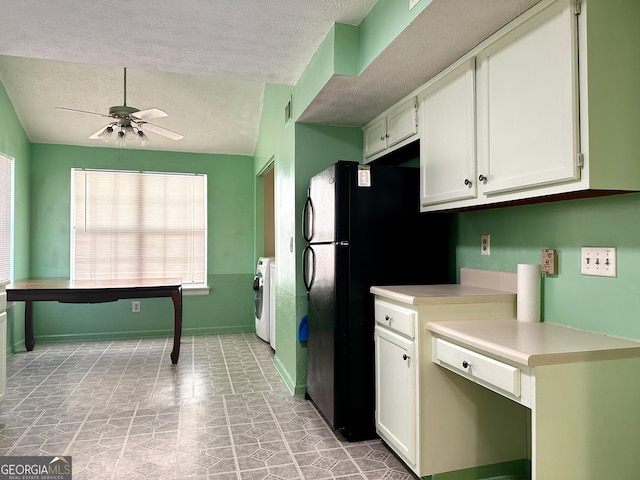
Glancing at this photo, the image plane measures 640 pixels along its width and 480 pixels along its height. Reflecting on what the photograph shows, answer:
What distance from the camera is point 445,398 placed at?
1.98 metres

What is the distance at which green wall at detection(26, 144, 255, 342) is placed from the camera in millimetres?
4906

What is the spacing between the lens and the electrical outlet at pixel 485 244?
7.73 feet

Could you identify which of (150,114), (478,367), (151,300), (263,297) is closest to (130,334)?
(151,300)

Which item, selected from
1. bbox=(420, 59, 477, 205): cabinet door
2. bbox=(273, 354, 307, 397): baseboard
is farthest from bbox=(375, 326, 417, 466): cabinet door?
bbox=(273, 354, 307, 397): baseboard

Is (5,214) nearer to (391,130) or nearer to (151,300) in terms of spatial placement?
(151,300)

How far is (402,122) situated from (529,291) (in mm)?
1310

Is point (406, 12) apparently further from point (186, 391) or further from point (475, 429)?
point (186, 391)

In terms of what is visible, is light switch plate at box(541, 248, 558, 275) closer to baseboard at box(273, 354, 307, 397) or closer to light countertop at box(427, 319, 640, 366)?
light countertop at box(427, 319, 640, 366)

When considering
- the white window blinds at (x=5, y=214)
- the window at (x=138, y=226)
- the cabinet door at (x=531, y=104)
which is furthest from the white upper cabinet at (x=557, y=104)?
the white window blinds at (x=5, y=214)

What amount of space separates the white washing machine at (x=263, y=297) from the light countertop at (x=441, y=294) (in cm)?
258

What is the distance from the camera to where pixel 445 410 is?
1.98 metres

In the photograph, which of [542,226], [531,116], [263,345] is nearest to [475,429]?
[542,226]

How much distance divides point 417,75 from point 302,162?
118cm

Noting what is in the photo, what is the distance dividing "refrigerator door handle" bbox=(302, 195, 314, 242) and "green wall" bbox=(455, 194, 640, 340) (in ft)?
3.88
